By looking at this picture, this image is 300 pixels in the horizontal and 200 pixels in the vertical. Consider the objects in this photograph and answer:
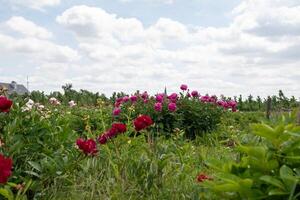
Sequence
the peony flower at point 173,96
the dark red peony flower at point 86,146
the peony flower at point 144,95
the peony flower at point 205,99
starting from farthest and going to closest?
the peony flower at point 205,99 → the peony flower at point 144,95 → the peony flower at point 173,96 → the dark red peony flower at point 86,146

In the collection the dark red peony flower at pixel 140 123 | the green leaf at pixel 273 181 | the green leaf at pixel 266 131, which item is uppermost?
the green leaf at pixel 266 131

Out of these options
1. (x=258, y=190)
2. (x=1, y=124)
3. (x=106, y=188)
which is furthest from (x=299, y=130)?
A: (x=1, y=124)

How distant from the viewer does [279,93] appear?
16734 mm

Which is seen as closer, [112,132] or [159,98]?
[112,132]

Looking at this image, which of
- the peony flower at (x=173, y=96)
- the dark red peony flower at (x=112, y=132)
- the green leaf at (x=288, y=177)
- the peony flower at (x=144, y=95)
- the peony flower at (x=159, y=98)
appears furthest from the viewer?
the peony flower at (x=144, y=95)

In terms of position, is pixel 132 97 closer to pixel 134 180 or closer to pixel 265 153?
pixel 134 180

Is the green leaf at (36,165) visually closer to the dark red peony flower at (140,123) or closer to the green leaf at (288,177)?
the dark red peony flower at (140,123)

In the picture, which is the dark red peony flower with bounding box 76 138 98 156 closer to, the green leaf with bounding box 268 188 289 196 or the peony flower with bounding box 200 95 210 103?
the green leaf with bounding box 268 188 289 196

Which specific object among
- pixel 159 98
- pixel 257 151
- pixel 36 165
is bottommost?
pixel 36 165

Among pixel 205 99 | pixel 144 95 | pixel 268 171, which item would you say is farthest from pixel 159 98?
pixel 268 171

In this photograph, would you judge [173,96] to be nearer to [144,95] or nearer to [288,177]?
[144,95]

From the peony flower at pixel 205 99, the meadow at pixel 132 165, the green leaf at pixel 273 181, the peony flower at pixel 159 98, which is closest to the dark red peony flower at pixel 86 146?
the meadow at pixel 132 165

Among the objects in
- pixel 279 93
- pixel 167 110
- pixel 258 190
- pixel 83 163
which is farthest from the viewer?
pixel 279 93

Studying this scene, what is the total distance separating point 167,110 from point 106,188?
4.83 meters
